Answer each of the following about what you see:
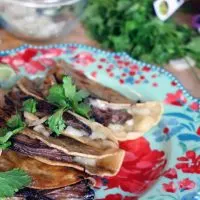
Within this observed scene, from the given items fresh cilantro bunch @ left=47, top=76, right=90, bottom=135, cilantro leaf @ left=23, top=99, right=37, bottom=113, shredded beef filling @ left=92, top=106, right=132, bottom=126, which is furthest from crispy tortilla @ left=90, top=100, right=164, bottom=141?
cilantro leaf @ left=23, top=99, right=37, bottom=113

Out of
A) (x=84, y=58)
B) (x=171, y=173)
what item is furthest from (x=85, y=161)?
(x=84, y=58)

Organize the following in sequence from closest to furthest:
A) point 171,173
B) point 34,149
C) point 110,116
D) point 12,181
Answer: point 12,181 < point 34,149 < point 171,173 < point 110,116

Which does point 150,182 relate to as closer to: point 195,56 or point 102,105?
point 102,105

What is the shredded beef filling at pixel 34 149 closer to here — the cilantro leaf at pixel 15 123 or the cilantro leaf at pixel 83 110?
the cilantro leaf at pixel 15 123

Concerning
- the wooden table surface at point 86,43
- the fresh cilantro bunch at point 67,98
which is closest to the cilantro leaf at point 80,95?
the fresh cilantro bunch at point 67,98

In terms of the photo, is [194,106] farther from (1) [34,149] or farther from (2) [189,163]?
(1) [34,149]

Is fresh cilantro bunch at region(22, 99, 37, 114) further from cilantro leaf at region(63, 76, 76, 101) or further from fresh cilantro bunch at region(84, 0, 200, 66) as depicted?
fresh cilantro bunch at region(84, 0, 200, 66)

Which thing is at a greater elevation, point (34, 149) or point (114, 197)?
point (34, 149)
